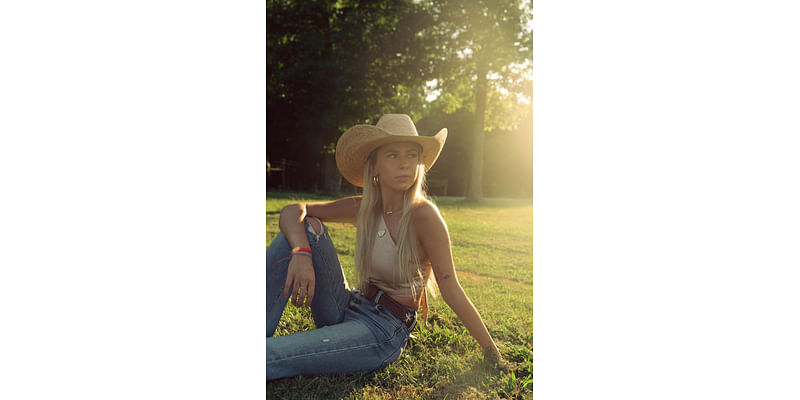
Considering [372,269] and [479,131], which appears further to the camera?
[479,131]

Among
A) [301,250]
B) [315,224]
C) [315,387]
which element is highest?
[315,224]

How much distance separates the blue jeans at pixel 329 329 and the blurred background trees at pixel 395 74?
734 millimetres

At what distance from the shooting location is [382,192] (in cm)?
222

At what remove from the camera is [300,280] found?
2.00m

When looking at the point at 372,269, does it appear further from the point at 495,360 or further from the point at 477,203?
the point at 477,203

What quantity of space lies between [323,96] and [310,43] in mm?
334

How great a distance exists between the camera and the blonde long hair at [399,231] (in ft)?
6.78

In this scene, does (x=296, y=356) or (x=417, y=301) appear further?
(x=417, y=301)

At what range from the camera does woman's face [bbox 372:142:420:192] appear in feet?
6.89

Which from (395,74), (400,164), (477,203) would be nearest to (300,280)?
(400,164)

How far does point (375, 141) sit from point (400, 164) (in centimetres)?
16

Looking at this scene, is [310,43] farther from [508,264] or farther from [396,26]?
[508,264]
